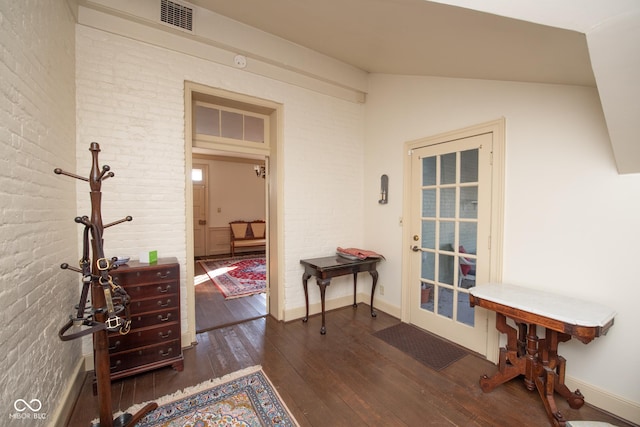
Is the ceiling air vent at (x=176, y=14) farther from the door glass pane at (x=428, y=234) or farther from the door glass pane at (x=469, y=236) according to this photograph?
the door glass pane at (x=469, y=236)

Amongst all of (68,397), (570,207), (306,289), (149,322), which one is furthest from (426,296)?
(68,397)

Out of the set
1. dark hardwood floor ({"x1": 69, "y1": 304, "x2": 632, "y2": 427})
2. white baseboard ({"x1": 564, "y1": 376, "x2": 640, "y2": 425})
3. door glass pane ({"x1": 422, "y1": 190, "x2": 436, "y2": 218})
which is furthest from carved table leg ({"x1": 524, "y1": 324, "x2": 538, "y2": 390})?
door glass pane ({"x1": 422, "y1": 190, "x2": 436, "y2": 218})

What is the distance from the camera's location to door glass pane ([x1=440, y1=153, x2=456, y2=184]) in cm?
283

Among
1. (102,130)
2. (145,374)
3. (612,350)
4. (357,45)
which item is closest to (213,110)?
(102,130)

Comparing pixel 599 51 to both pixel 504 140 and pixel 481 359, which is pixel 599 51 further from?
pixel 481 359

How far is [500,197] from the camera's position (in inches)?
95.3

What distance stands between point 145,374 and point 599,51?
362 cm

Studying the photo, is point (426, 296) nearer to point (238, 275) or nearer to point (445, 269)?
point (445, 269)

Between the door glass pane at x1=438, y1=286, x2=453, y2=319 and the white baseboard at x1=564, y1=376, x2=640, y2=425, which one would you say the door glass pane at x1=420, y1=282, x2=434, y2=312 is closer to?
the door glass pane at x1=438, y1=286, x2=453, y2=319

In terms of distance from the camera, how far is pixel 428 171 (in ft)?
10.2

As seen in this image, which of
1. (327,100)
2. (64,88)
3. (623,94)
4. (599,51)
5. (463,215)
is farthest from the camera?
(327,100)

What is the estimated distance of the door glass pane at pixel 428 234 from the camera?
9.91 ft

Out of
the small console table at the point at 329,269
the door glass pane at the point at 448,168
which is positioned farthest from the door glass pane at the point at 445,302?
the door glass pane at the point at 448,168

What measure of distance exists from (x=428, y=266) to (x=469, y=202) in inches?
33.5
